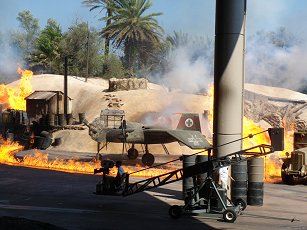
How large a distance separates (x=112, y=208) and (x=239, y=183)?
15.6 feet

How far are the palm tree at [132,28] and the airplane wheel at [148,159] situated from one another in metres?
53.6

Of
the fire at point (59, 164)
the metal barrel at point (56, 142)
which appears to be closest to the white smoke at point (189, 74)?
the metal barrel at point (56, 142)

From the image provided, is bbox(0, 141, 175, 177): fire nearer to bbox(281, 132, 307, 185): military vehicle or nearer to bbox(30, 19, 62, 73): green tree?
bbox(281, 132, 307, 185): military vehicle

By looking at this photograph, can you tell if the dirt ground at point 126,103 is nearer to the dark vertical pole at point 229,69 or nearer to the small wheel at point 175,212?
the dark vertical pole at point 229,69

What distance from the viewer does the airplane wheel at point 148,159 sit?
3020 cm

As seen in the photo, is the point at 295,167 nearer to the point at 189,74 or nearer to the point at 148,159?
the point at 148,159

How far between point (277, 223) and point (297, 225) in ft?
1.96

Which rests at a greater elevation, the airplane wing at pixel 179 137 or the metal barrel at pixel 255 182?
the airplane wing at pixel 179 137

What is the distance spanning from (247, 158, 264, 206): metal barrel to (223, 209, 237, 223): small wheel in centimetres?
361

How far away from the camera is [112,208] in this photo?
1644cm

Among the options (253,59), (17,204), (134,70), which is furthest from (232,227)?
(134,70)

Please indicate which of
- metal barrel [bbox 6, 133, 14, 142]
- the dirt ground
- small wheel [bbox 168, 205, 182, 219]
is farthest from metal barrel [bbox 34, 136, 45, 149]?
small wheel [bbox 168, 205, 182, 219]

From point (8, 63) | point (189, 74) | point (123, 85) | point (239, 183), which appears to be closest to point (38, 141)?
point (123, 85)

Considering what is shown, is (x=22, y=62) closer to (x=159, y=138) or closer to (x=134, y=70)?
(x=134, y=70)
